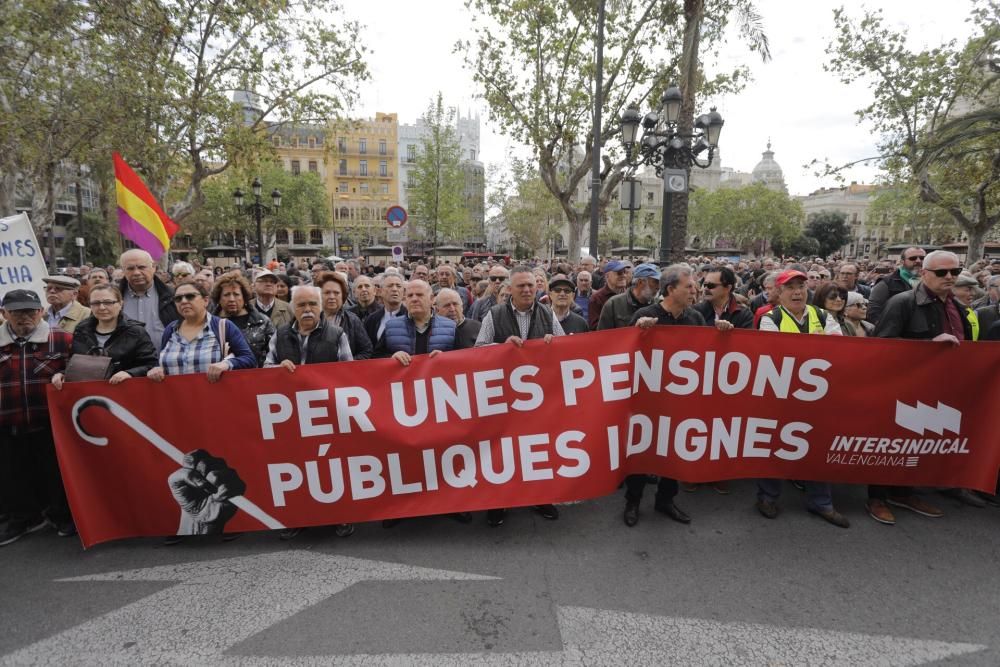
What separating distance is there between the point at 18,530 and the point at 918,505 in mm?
6483

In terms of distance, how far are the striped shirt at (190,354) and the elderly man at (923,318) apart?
4861mm

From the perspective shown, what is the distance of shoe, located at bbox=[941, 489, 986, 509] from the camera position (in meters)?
4.05

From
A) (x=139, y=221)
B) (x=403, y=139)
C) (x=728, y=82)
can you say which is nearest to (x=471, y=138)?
(x=403, y=139)

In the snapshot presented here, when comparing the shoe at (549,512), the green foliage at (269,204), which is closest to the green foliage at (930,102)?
the shoe at (549,512)

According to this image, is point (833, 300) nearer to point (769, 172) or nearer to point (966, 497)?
point (966, 497)

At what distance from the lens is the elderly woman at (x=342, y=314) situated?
424 centimetres

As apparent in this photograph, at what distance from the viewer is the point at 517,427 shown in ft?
11.6

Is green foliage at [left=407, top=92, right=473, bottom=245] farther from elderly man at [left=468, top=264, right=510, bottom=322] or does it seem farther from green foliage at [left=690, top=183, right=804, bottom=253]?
green foliage at [left=690, top=183, right=804, bottom=253]

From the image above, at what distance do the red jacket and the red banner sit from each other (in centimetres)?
34

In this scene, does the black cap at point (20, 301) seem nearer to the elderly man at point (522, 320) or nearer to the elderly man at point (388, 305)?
the elderly man at point (388, 305)

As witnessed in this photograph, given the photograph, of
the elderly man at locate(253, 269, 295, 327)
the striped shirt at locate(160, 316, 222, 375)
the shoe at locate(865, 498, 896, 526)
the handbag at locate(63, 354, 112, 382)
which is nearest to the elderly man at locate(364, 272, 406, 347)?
the elderly man at locate(253, 269, 295, 327)

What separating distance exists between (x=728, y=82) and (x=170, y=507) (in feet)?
62.2

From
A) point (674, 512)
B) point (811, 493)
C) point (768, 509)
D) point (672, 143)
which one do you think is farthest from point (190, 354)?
point (672, 143)

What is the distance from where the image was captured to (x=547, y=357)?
354cm
